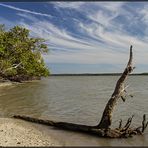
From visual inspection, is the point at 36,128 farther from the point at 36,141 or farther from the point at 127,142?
the point at 127,142

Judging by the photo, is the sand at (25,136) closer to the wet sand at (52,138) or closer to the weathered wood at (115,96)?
the wet sand at (52,138)

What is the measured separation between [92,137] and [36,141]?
295 cm

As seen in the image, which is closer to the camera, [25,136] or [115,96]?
[25,136]

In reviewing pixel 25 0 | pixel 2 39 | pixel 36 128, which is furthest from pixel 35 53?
pixel 25 0

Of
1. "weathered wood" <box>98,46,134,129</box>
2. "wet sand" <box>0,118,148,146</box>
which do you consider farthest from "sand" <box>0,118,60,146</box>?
"weathered wood" <box>98,46,134,129</box>

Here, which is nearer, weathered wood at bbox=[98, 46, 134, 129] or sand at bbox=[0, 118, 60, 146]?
sand at bbox=[0, 118, 60, 146]

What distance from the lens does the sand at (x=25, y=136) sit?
12242mm

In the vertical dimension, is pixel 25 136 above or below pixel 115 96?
below

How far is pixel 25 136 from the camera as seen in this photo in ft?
45.5

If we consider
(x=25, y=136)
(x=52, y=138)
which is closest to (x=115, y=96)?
(x=52, y=138)

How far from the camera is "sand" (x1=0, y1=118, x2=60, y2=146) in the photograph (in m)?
12.2

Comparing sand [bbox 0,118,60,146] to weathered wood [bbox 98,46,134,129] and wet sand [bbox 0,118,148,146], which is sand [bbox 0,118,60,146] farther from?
weathered wood [bbox 98,46,134,129]

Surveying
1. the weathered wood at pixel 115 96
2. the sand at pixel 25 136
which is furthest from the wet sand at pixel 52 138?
the weathered wood at pixel 115 96

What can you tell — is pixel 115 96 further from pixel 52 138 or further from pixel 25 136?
pixel 25 136
